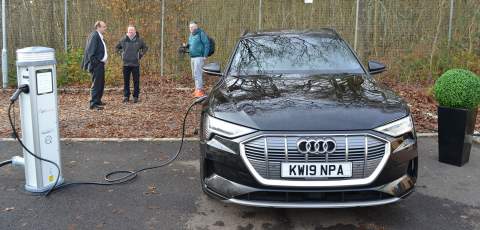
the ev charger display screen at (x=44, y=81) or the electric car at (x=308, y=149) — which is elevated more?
the ev charger display screen at (x=44, y=81)

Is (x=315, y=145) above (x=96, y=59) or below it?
below

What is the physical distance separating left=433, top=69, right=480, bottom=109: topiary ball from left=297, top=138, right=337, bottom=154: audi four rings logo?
2.57 metres

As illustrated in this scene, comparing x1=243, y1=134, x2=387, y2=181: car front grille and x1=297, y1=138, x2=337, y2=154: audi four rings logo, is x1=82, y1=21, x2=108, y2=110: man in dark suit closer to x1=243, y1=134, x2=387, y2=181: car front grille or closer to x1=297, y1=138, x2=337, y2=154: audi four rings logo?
x1=243, y1=134, x2=387, y2=181: car front grille

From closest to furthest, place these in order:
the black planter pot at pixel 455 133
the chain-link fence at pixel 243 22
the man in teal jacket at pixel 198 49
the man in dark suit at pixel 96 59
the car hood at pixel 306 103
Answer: the car hood at pixel 306 103 → the black planter pot at pixel 455 133 → the man in dark suit at pixel 96 59 → the man in teal jacket at pixel 198 49 → the chain-link fence at pixel 243 22

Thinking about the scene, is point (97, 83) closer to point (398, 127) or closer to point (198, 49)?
point (198, 49)

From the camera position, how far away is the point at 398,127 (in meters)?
3.97

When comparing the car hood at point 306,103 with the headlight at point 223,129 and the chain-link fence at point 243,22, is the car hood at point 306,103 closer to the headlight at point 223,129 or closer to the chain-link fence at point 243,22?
the headlight at point 223,129

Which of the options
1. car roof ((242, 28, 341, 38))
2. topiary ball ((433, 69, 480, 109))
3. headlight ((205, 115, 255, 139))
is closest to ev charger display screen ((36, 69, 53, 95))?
headlight ((205, 115, 255, 139))

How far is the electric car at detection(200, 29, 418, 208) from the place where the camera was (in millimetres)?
3750

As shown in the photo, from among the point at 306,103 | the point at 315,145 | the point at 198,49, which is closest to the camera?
the point at 315,145

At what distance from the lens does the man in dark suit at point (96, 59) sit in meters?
9.44

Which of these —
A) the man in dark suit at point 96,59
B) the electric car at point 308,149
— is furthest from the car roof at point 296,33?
the man in dark suit at point 96,59

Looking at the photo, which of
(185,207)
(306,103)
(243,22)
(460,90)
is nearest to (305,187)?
(306,103)

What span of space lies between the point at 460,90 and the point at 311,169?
2.74 meters
